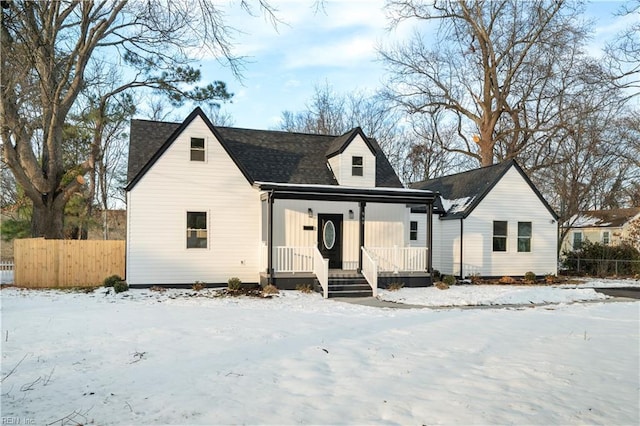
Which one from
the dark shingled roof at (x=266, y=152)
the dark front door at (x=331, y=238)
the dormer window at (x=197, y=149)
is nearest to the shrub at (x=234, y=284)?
the dark shingled roof at (x=266, y=152)

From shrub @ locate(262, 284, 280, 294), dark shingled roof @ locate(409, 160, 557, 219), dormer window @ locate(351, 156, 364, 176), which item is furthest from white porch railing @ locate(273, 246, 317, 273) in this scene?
dark shingled roof @ locate(409, 160, 557, 219)

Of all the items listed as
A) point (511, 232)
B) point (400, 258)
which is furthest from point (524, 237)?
point (400, 258)

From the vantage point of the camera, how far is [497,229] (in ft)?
67.6

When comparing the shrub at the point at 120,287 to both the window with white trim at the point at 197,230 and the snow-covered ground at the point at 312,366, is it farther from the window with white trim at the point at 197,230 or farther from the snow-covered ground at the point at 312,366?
the snow-covered ground at the point at 312,366

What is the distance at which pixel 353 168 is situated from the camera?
18188 mm

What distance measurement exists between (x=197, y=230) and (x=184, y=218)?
0.60 m

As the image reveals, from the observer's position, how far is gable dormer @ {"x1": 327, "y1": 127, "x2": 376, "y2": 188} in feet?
59.0

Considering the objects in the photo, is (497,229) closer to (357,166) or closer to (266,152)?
(357,166)

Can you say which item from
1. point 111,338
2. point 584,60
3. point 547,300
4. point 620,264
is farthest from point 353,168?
point 584,60

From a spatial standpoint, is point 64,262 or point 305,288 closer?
point 305,288

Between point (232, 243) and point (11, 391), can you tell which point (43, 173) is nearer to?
point (232, 243)

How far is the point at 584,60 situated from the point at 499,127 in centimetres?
688

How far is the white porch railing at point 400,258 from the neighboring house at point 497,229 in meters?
3.42

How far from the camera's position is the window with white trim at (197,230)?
16328mm
